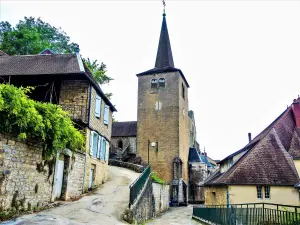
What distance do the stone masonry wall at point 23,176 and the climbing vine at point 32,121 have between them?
1.23 ft

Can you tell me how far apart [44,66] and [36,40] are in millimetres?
11652

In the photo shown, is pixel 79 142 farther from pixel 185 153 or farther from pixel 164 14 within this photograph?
pixel 164 14

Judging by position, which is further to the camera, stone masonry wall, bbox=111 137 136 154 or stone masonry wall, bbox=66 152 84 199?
stone masonry wall, bbox=111 137 136 154

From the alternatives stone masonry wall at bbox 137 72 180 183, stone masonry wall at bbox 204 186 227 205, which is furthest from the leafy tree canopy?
stone masonry wall at bbox 204 186 227 205

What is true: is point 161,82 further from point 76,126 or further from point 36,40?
point 76,126

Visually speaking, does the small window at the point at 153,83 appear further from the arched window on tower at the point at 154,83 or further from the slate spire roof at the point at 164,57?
the slate spire roof at the point at 164,57

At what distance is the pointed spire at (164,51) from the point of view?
134 feet

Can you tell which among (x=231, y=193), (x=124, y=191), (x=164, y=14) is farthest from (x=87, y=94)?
(x=164, y=14)

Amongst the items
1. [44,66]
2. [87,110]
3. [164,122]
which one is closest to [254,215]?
[87,110]

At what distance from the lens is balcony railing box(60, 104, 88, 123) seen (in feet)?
55.4

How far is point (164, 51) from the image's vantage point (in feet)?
137

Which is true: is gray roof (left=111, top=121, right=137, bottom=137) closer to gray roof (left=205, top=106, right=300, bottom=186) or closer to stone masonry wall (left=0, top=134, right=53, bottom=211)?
gray roof (left=205, top=106, right=300, bottom=186)

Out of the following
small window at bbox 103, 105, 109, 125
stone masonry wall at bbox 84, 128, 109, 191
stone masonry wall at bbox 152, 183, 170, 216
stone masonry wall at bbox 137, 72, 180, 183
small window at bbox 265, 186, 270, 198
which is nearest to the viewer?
stone masonry wall at bbox 84, 128, 109, 191

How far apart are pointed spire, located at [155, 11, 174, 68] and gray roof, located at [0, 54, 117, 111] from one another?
22825mm
